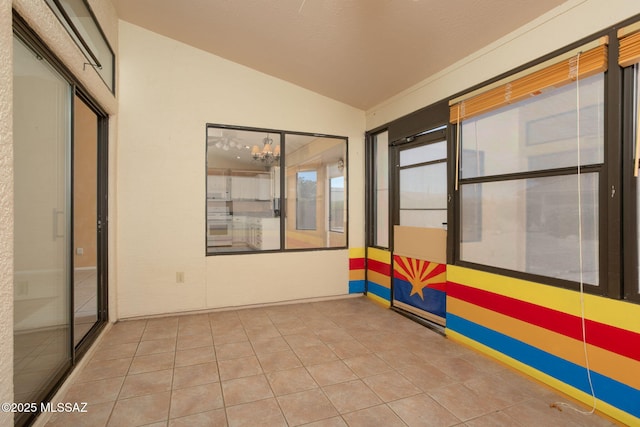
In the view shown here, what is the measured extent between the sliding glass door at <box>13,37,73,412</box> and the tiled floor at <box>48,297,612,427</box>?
1.07 ft

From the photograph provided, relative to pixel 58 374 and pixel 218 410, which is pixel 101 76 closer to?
pixel 58 374

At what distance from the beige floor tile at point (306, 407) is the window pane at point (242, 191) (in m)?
2.28

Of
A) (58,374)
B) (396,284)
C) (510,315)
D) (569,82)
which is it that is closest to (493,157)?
(569,82)

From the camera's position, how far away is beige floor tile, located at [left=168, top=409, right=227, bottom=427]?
1.97 metres

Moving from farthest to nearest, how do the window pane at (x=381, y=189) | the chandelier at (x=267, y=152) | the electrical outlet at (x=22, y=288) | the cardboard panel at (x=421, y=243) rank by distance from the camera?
the window pane at (x=381, y=189), the chandelier at (x=267, y=152), the cardboard panel at (x=421, y=243), the electrical outlet at (x=22, y=288)

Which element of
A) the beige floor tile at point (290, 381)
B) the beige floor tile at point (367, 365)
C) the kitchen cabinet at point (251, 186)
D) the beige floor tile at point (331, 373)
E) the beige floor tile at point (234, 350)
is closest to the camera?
the beige floor tile at point (290, 381)

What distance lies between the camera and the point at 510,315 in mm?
2709

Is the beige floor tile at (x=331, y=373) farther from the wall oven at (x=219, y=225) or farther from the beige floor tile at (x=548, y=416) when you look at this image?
the wall oven at (x=219, y=225)

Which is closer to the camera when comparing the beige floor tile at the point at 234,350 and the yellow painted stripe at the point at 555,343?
the yellow painted stripe at the point at 555,343

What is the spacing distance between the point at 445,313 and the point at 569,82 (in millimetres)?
2313

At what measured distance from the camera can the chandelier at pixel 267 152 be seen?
4.38m

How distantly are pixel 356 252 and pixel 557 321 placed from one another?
276 centimetres

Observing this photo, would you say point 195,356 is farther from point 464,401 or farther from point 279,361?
point 464,401

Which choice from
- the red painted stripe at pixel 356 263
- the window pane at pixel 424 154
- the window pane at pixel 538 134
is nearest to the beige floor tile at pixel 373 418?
the window pane at pixel 538 134
